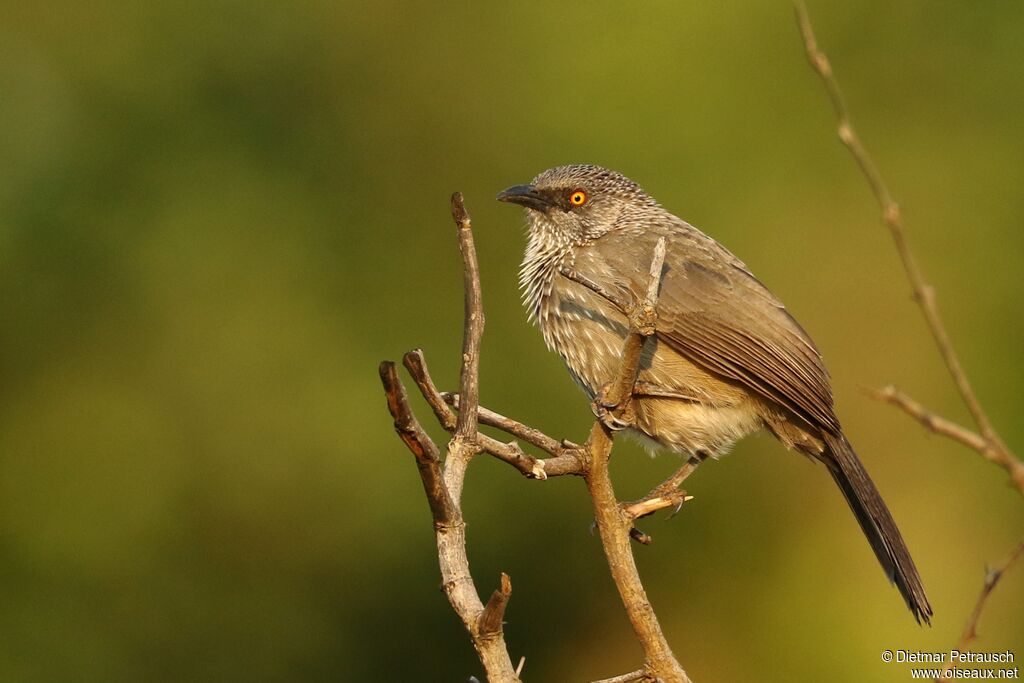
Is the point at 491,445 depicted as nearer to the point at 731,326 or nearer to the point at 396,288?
the point at 731,326

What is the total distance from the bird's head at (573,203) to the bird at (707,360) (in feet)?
0.64

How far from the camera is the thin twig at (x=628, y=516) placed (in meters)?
3.27

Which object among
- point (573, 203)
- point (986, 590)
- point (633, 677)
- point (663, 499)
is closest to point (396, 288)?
point (573, 203)

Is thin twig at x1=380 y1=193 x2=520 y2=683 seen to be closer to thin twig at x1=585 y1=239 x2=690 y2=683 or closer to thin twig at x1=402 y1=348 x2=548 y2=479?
thin twig at x1=402 y1=348 x2=548 y2=479

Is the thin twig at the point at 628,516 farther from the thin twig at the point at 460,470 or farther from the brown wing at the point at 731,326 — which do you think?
the brown wing at the point at 731,326

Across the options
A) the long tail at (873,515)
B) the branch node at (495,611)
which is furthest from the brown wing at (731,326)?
the branch node at (495,611)

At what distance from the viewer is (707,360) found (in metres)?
4.88

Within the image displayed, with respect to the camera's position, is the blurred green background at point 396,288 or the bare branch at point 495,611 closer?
the bare branch at point 495,611

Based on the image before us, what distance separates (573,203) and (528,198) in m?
0.21

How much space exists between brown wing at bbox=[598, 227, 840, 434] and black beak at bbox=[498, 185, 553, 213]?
40 cm

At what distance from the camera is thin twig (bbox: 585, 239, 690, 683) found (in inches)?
129

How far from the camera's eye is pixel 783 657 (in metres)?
7.60

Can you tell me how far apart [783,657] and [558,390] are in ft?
6.79

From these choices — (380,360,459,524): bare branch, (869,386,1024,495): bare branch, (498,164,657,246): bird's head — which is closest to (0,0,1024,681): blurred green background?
(498,164,657,246): bird's head
